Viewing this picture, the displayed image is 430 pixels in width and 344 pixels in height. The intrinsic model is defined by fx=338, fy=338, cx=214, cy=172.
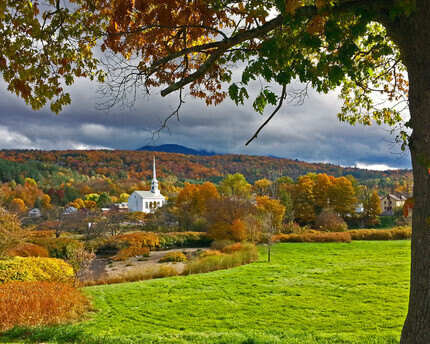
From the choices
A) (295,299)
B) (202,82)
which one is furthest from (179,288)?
(202,82)

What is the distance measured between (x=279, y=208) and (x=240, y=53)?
30696 millimetres

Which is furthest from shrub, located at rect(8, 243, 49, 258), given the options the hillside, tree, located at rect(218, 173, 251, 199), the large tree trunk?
the hillside

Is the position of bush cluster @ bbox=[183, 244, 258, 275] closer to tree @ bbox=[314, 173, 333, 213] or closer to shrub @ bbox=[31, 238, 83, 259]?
shrub @ bbox=[31, 238, 83, 259]

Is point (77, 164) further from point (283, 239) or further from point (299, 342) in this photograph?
point (299, 342)

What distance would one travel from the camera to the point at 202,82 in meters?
6.09

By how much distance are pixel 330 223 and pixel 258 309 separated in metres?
31.1

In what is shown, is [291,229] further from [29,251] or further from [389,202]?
[389,202]

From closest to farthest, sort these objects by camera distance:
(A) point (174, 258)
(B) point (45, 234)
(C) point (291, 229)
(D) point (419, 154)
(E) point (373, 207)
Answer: (D) point (419, 154)
(A) point (174, 258)
(B) point (45, 234)
(C) point (291, 229)
(E) point (373, 207)

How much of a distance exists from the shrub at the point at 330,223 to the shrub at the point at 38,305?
105 ft

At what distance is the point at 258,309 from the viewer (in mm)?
9766

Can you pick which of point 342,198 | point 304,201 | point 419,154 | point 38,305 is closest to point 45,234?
point 38,305

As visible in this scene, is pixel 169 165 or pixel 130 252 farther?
pixel 169 165

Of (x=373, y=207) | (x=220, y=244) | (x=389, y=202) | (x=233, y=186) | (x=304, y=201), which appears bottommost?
(x=220, y=244)

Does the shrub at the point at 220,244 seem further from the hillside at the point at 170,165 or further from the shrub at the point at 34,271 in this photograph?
the hillside at the point at 170,165
